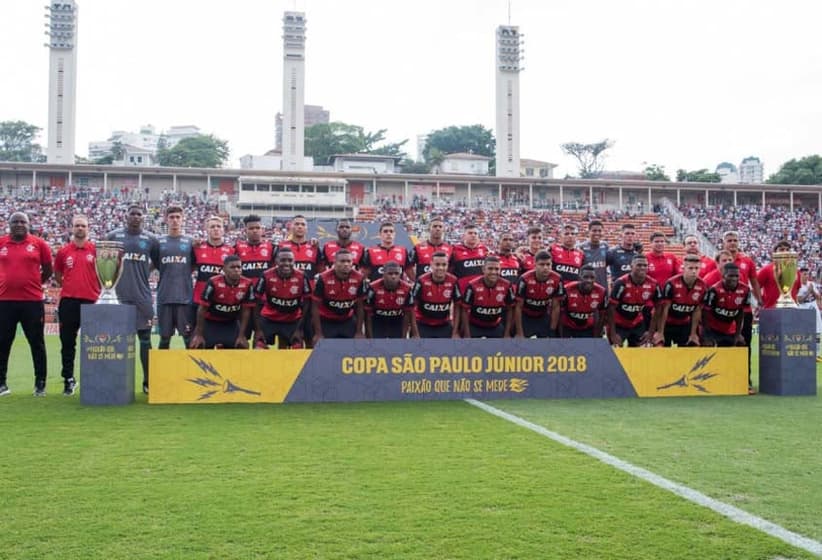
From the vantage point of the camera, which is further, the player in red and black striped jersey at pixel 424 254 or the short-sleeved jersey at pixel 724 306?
the player in red and black striped jersey at pixel 424 254

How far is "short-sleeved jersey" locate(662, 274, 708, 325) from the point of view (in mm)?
9508

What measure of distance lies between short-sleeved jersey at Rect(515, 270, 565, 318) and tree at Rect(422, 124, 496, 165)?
89726 millimetres

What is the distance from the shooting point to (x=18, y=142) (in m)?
89.4

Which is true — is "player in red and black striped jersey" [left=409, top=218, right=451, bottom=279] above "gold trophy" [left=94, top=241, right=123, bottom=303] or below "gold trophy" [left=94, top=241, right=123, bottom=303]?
above

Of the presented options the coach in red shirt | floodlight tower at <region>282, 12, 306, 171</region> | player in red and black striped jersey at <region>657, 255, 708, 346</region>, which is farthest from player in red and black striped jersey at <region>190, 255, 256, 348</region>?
floodlight tower at <region>282, 12, 306, 171</region>

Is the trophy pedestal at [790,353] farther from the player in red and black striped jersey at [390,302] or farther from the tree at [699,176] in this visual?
the tree at [699,176]

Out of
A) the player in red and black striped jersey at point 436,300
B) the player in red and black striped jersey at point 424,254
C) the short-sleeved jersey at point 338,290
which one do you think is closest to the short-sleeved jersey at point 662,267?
the player in red and black striped jersey at point 424,254

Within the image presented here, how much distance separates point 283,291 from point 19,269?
9.41 feet

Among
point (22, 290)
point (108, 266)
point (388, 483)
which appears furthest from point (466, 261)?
point (388, 483)

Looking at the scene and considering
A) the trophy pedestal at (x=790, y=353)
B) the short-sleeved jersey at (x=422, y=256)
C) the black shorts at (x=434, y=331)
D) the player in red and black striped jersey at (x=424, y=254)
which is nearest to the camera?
the trophy pedestal at (x=790, y=353)

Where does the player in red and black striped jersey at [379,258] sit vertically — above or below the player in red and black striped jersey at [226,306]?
above

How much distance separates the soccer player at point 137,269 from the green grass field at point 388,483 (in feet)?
5.18

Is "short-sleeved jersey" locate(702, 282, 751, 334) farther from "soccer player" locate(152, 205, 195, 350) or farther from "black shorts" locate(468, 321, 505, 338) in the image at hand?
"soccer player" locate(152, 205, 195, 350)

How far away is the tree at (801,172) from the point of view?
3002 inches
